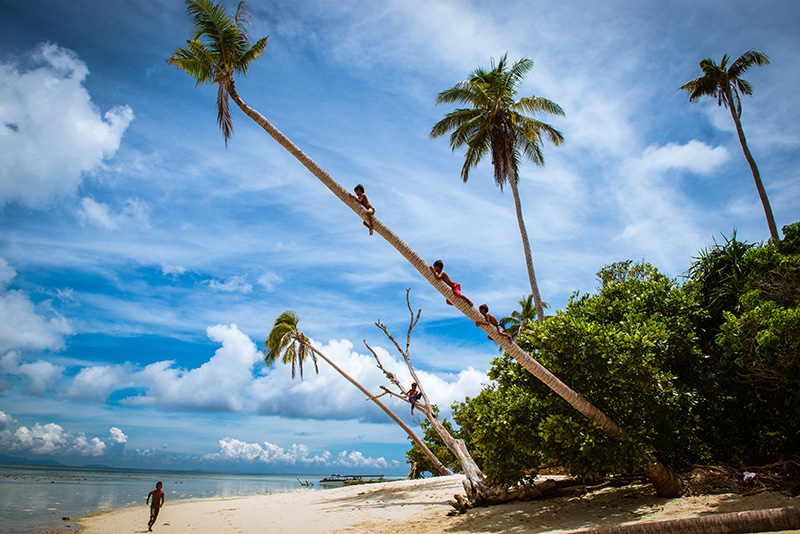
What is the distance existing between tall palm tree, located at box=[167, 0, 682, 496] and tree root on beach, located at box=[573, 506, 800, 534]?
2561mm

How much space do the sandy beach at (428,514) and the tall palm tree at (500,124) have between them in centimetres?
1077

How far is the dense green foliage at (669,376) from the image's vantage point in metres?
8.39

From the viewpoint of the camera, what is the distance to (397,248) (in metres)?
8.34

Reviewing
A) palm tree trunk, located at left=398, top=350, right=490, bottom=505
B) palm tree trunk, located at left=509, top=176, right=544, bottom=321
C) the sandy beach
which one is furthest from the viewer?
palm tree trunk, located at left=509, top=176, right=544, bottom=321

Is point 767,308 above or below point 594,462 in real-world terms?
above

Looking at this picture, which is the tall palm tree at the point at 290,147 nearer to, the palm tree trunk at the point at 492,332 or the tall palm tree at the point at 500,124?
the palm tree trunk at the point at 492,332

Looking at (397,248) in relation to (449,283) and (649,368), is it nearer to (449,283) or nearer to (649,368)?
(449,283)

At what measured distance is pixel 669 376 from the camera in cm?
897

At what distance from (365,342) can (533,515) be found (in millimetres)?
8562

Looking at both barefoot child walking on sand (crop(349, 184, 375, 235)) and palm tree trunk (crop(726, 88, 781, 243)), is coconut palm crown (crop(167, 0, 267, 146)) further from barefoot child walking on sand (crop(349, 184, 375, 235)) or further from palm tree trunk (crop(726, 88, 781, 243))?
palm tree trunk (crop(726, 88, 781, 243))

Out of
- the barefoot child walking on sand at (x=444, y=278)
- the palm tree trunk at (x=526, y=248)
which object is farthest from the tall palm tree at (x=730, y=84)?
the barefoot child walking on sand at (x=444, y=278)

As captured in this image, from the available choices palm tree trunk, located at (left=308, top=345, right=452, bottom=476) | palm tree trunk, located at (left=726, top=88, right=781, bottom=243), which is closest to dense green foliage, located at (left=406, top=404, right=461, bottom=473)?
palm tree trunk, located at (left=308, top=345, right=452, bottom=476)

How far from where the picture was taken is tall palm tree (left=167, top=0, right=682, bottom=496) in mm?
8141

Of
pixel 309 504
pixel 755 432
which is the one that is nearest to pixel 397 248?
pixel 755 432
